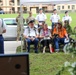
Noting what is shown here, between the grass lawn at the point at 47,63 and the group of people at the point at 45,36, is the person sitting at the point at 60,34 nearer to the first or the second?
the group of people at the point at 45,36

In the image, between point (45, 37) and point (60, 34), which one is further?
point (60, 34)

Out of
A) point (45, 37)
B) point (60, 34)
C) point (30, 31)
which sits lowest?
point (45, 37)

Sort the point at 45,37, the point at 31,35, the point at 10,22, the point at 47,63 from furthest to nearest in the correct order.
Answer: the point at 10,22, the point at 45,37, the point at 31,35, the point at 47,63

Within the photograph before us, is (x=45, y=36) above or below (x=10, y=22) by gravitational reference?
below

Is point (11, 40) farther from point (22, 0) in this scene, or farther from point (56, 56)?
point (56, 56)

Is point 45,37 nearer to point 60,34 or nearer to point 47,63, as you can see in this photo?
point 60,34

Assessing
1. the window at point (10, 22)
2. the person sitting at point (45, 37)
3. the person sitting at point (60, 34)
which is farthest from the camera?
the window at point (10, 22)

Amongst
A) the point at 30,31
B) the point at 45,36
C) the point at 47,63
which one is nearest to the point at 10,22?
the point at 45,36

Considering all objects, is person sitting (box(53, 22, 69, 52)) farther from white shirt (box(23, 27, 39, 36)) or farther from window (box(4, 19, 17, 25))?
window (box(4, 19, 17, 25))

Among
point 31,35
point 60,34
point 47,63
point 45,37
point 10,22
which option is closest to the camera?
point 47,63

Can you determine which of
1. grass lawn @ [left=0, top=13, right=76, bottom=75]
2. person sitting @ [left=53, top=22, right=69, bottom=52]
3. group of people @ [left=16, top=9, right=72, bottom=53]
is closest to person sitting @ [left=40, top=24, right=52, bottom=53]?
group of people @ [left=16, top=9, right=72, bottom=53]

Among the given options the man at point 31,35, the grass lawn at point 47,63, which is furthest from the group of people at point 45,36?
the grass lawn at point 47,63

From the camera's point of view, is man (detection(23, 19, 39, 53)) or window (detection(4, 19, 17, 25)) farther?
window (detection(4, 19, 17, 25))

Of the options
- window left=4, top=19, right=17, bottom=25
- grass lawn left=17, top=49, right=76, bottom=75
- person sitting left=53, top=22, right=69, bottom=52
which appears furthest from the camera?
window left=4, top=19, right=17, bottom=25
